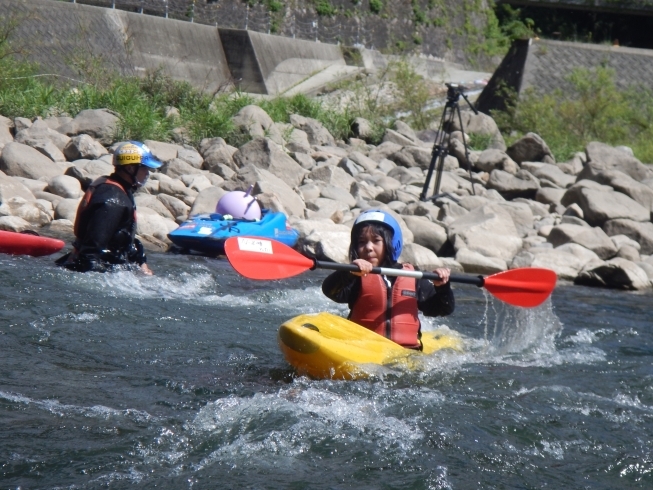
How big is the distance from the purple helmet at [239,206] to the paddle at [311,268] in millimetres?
4403

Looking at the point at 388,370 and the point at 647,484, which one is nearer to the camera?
the point at 647,484

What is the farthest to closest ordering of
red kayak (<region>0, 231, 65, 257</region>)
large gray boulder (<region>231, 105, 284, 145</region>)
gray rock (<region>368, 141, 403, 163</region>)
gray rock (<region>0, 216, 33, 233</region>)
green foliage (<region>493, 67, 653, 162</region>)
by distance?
green foliage (<region>493, 67, 653, 162</region>)
gray rock (<region>368, 141, 403, 163</region>)
large gray boulder (<region>231, 105, 284, 145</region>)
gray rock (<region>0, 216, 33, 233</region>)
red kayak (<region>0, 231, 65, 257</region>)

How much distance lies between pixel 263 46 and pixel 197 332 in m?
15.8

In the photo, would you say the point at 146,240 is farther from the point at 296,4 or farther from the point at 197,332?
the point at 296,4

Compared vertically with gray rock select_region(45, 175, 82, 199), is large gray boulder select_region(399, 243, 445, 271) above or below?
below

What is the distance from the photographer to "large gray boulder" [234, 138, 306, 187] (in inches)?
470

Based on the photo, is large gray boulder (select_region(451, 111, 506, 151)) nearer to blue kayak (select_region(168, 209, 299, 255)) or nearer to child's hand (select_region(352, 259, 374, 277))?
blue kayak (select_region(168, 209, 299, 255))

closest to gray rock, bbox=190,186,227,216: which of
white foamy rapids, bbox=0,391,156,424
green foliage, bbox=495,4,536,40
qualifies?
white foamy rapids, bbox=0,391,156,424

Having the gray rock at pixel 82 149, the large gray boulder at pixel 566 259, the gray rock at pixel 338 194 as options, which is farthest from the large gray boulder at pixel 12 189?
the large gray boulder at pixel 566 259

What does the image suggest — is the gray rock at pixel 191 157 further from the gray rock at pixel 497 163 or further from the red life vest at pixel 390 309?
the red life vest at pixel 390 309

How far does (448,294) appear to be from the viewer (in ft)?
16.2

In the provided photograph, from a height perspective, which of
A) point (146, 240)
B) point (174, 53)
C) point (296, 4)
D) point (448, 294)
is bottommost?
point (146, 240)

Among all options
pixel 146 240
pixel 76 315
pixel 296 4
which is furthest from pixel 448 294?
pixel 296 4

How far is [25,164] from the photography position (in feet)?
34.4
